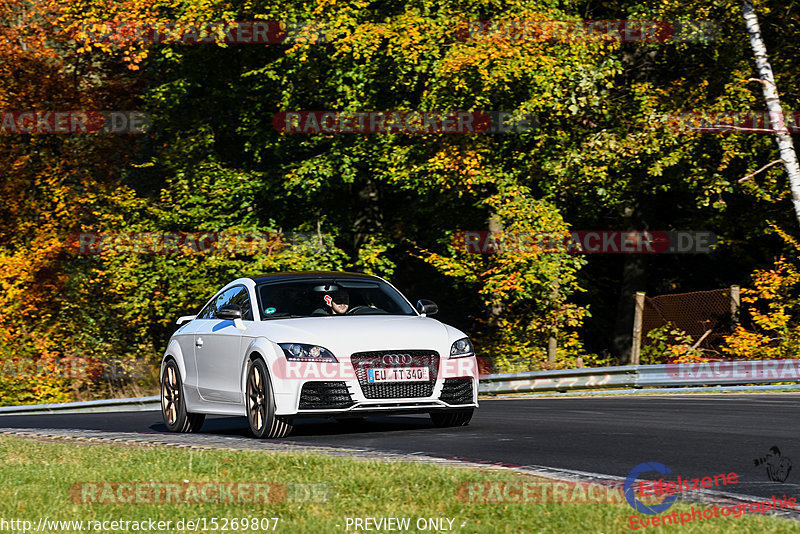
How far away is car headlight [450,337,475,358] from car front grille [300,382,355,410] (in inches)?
45.2

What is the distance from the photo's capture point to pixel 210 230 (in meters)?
30.5

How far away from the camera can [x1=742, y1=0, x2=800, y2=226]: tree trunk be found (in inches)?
972

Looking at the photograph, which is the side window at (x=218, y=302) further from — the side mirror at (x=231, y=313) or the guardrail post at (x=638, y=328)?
the guardrail post at (x=638, y=328)

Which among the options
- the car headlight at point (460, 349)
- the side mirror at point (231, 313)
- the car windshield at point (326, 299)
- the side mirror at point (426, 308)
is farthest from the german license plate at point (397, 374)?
the side mirror at point (231, 313)

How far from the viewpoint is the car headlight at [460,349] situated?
12.0m

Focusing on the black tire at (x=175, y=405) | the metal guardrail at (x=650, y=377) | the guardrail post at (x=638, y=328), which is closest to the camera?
the black tire at (x=175, y=405)

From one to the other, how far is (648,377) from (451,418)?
31.8ft

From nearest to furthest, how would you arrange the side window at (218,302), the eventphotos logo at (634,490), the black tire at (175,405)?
the eventphotos logo at (634,490) < the side window at (218,302) < the black tire at (175,405)

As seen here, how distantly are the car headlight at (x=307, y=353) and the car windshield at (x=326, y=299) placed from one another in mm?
1050

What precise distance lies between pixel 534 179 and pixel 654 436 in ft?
57.2

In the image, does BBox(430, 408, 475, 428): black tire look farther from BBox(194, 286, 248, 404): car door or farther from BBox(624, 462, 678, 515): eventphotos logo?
BBox(624, 462, 678, 515): eventphotos logo

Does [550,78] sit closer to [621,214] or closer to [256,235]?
[621,214]

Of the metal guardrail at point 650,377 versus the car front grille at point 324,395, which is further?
the metal guardrail at point 650,377

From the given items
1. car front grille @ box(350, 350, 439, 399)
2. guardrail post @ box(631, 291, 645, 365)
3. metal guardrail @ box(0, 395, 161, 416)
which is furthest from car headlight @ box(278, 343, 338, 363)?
metal guardrail @ box(0, 395, 161, 416)
